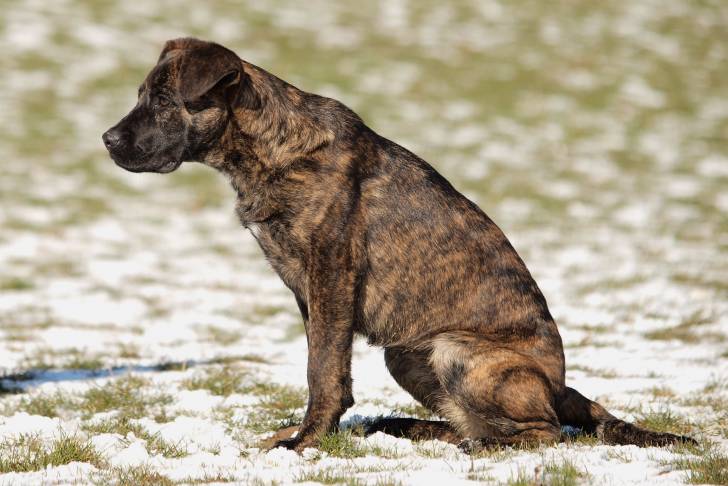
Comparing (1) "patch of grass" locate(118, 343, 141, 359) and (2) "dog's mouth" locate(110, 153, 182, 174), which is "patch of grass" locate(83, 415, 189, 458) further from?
(1) "patch of grass" locate(118, 343, 141, 359)

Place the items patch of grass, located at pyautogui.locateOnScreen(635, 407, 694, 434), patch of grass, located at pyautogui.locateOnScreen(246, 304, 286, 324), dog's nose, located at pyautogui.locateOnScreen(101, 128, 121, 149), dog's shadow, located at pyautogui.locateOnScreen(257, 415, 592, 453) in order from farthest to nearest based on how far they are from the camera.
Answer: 1. patch of grass, located at pyautogui.locateOnScreen(246, 304, 286, 324)
2. patch of grass, located at pyautogui.locateOnScreen(635, 407, 694, 434)
3. dog's shadow, located at pyautogui.locateOnScreen(257, 415, 592, 453)
4. dog's nose, located at pyautogui.locateOnScreen(101, 128, 121, 149)

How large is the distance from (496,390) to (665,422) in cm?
135

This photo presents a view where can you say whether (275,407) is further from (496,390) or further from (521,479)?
(521,479)

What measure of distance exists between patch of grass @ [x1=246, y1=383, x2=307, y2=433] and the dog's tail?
164 cm

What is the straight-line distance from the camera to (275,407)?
5.59m

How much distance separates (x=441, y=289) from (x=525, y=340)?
0.54m

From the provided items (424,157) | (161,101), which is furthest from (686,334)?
(424,157)

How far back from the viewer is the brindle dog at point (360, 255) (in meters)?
4.47

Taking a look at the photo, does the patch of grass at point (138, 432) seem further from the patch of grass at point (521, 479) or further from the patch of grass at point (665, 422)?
the patch of grass at point (665, 422)

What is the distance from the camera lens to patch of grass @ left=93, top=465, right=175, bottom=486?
3.85 metres

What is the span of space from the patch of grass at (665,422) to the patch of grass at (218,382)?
2.73 metres

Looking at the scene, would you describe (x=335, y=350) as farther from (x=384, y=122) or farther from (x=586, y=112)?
(x=586, y=112)

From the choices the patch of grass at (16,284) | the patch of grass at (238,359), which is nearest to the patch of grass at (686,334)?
the patch of grass at (238,359)

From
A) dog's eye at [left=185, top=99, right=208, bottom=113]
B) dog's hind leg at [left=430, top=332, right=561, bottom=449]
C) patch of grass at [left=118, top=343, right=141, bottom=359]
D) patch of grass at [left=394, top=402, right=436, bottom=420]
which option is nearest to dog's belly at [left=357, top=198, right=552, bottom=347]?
dog's hind leg at [left=430, top=332, right=561, bottom=449]
